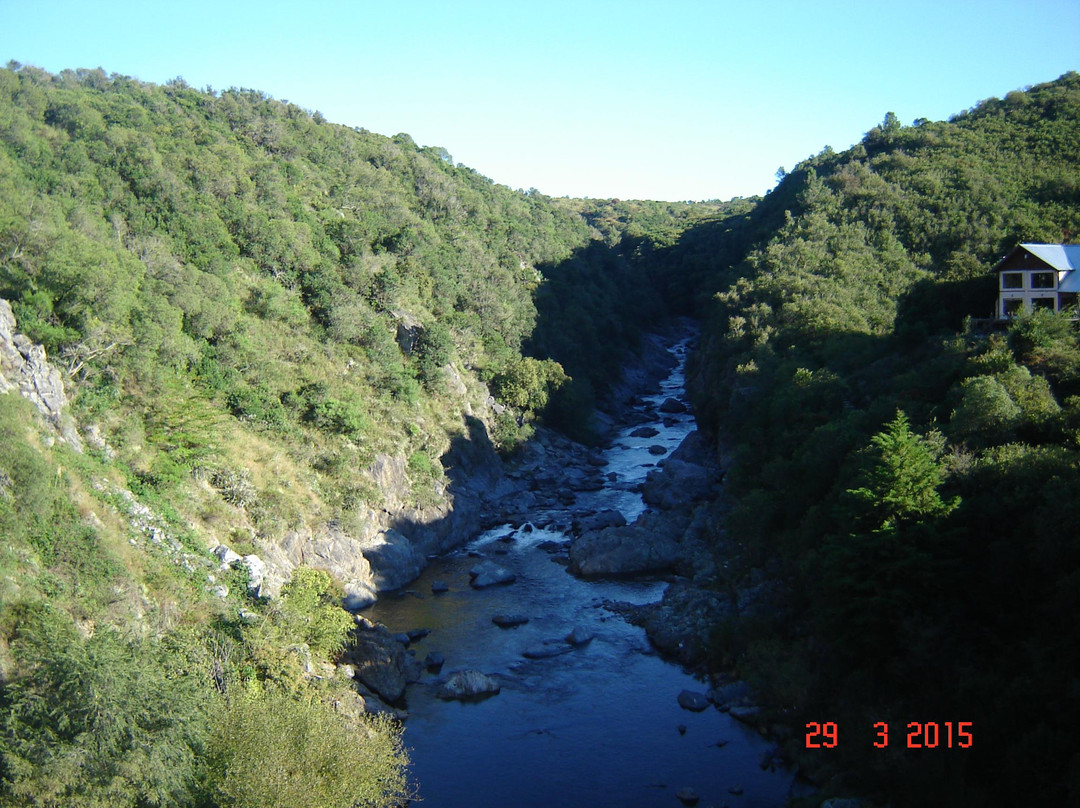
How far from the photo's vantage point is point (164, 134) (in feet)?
202

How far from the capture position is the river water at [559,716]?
26.3m

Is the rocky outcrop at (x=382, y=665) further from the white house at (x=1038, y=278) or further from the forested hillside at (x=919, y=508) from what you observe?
the white house at (x=1038, y=278)

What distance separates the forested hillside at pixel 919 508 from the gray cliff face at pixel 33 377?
95.4 ft

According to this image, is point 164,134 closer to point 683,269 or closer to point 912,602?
point 912,602

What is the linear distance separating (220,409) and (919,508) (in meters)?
33.9

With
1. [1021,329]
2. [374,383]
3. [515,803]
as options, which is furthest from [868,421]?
[374,383]

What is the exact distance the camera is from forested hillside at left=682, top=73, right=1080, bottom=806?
22469 millimetres

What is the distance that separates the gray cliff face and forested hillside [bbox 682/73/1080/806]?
29.1 meters

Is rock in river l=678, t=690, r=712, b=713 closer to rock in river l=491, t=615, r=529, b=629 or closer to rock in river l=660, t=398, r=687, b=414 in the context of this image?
rock in river l=491, t=615, r=529, b=629

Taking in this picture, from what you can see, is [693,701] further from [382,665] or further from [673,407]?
[673,407]

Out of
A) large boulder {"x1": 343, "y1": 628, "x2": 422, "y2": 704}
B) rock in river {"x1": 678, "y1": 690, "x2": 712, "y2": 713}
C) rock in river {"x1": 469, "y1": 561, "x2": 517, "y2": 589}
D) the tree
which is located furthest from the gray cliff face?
the tree

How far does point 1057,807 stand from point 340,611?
25.8 meters

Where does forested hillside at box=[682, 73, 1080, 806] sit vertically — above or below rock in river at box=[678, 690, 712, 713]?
above
